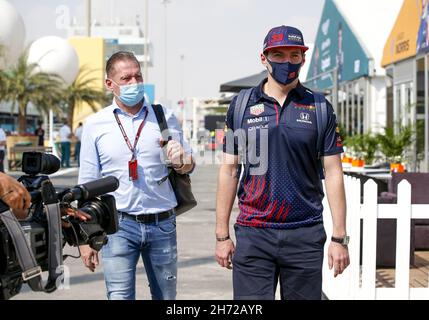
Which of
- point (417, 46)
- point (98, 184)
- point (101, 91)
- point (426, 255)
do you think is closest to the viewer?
point (98, 184)

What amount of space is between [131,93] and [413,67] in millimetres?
12059

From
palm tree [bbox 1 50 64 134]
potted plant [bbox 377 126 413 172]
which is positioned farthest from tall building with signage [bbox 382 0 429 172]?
palm tree [bbox 1 50 64 134]

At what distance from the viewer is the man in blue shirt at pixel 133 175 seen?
4.19 meters

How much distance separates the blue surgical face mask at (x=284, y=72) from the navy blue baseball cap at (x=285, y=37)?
0.31 ft

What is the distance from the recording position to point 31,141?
28812mm

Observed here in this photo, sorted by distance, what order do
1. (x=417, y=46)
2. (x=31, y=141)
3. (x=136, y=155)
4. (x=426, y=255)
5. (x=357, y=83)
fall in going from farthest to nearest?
(x=31, y=141) < (x=357, y=83) < (x=417, y=46) < (x=426, y=255) < (x=136, y=155)

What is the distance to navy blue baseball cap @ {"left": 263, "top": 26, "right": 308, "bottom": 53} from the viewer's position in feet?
12.4

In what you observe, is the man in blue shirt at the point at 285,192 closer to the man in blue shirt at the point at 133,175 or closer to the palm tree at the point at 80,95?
the man in blue shirt at the point at 133,175

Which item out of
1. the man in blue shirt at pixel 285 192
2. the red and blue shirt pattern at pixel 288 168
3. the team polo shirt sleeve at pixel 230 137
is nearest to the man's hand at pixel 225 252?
the man in blue shirt at pixel 285 192

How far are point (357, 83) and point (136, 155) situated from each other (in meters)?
19.8

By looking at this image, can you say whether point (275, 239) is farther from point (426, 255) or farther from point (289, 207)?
point (426, 255)

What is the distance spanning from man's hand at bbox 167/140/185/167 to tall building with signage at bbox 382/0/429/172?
397 inches

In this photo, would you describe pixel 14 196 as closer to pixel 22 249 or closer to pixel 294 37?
pixel 22 249
